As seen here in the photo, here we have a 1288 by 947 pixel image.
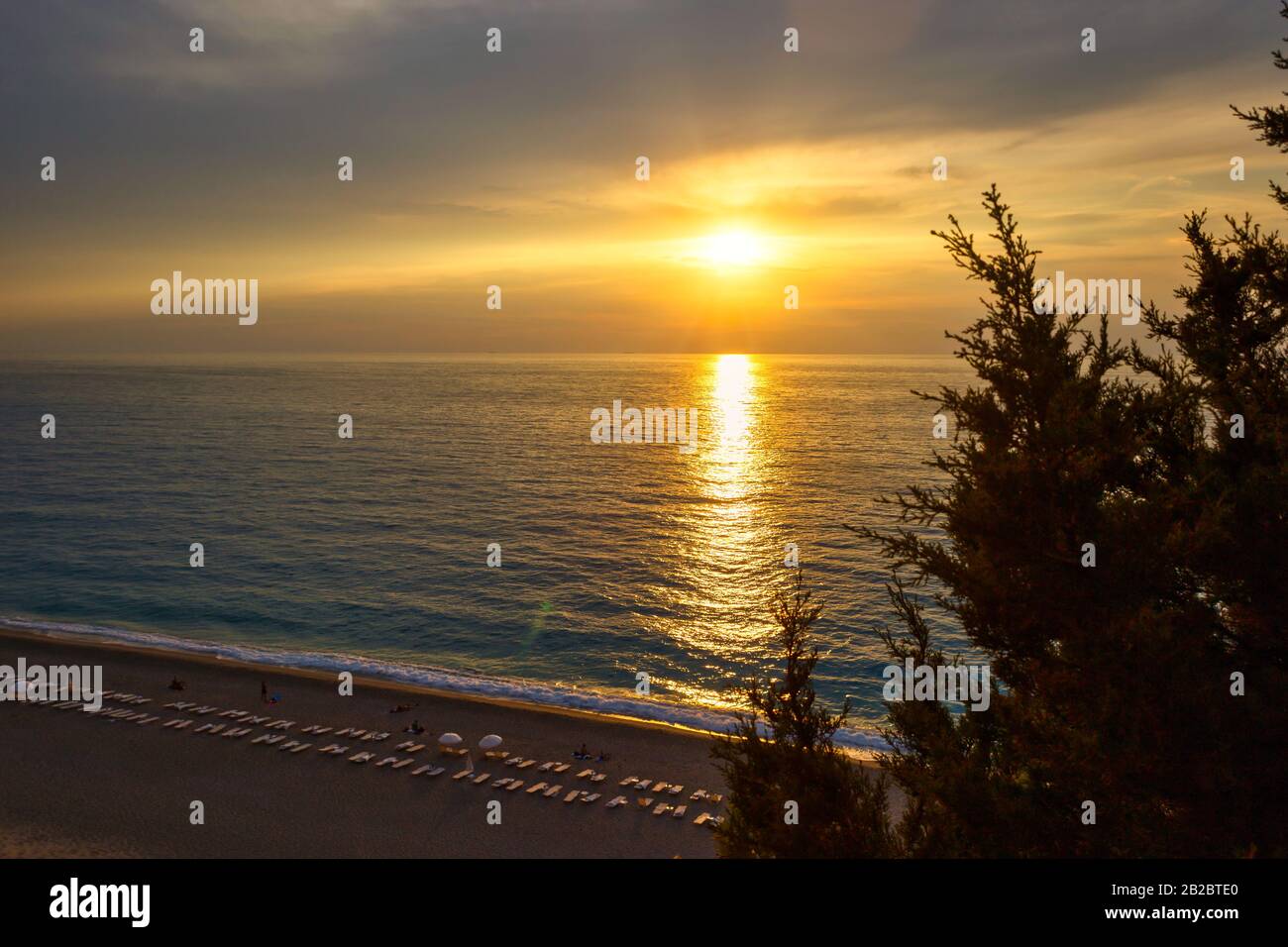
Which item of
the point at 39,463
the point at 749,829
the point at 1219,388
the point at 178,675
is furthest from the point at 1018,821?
the point at 39,463

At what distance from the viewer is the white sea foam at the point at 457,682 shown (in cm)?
3488

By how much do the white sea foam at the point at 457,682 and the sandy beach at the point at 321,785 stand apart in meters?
1.62

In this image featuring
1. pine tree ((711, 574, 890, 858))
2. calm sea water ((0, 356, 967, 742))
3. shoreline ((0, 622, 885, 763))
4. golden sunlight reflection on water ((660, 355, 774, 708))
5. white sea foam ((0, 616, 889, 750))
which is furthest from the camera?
golden sunlight reflection on water ((660, 355, 774, 708))

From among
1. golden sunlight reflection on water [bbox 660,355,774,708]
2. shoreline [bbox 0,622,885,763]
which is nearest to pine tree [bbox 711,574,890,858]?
shoreline [bbox 0,622,885,763]

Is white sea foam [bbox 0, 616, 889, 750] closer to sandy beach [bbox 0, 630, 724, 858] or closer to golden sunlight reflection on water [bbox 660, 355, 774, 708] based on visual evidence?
sandy beach [bbox 0, 630, 724, 858]

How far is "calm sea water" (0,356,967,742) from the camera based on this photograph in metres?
42.7

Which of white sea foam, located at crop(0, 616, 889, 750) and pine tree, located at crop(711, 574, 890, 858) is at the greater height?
pine tree, located at crop(711, 574, 890, 858)

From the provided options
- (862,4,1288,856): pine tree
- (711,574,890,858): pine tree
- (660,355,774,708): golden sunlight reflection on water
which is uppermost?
Answer: (862,4,1288,856): pine tree

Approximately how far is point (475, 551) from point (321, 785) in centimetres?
3408

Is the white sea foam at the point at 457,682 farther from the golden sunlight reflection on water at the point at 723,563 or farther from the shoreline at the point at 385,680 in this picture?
the golden sunlight reflection on water at the point at 723,563

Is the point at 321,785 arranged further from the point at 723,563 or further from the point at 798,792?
the point at 723,563

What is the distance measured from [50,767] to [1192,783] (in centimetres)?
3573

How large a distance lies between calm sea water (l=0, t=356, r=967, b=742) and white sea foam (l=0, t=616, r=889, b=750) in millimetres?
205

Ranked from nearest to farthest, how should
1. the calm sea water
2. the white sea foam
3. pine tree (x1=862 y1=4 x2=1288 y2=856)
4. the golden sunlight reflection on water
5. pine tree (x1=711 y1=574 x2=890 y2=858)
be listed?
pine tree (x1=862 y1=4 x2=1288 y2=856) < pine tree (x1=711 y1=574 x2=890 y2=858) < the white sea foam < the calm sea water < the golden sunlight reflection on water
